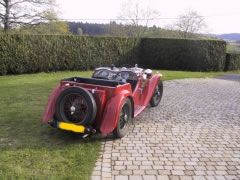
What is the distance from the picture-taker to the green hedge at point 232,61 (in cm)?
2144

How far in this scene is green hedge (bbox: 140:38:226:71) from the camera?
20.3 m

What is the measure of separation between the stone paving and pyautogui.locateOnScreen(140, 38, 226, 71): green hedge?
12.3m

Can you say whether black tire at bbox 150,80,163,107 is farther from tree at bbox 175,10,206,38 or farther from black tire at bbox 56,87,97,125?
tree at bbox 175,10,206,38

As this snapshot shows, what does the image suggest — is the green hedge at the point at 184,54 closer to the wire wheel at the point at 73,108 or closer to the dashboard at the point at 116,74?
the dashboard at the point at 116,74

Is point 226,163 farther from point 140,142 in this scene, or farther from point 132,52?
point 132,52

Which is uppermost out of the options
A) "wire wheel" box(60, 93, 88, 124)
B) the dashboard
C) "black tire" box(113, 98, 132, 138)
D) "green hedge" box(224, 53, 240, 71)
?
the dashboard

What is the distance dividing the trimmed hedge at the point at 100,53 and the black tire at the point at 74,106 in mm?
10406

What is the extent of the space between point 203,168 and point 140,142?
1273 millimetres

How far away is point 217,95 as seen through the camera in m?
10.2

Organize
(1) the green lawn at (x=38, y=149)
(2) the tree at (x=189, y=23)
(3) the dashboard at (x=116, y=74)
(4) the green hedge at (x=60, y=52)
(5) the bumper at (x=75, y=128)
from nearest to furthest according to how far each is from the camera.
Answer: (1) the green lawn at (x=38, y=149) → (5) the bumper at (x=75, y=128) → (3) the dashboard at (x=116, y=74) → (4) the green hedge at (x=60, y=52) → (2) the tree at (x=189, y=23)

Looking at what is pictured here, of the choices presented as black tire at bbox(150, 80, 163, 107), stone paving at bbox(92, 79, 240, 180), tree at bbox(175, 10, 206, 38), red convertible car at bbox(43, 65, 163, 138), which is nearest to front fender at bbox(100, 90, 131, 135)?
red convertible car at bbox(43, 65, 163, 138)

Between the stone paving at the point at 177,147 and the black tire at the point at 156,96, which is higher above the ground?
the black tire at the point at 156,96

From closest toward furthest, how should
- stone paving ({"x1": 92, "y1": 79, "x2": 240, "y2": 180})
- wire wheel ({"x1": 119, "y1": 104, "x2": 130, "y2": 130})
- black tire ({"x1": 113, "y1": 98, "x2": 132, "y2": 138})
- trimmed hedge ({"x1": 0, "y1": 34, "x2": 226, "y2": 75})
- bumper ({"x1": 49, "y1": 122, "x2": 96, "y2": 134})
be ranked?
stone paving ({"x1": 92, "y1": 79, "x2": 240, "y2": 180})
bumper ({"x1": 49, "y1": 122, "x2": 96, "y2": 134})
black tire ({"x1": 113, "y1": 98, "x2": 132, "y2": 138})
wire wheel ({"x1": 119, "y1": 104, "x2": 130, "y2": 130})
trimmed hedge ({"x1": 0, "y1": 34, "x2": 226, "y2": 75})

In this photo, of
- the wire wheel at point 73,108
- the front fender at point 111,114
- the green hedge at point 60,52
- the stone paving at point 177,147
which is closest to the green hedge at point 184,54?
the green hedge at point 60,52
